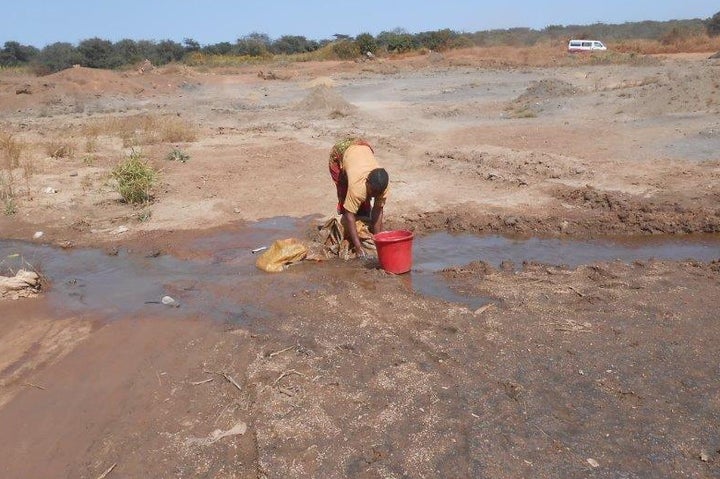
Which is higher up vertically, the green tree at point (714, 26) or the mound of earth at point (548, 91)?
the green tree at point (714, 26)

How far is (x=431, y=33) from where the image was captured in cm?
4919

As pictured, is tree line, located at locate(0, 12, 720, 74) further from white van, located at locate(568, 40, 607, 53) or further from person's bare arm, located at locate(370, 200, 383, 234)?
person's bare arm, located at locate(370, 200, 383, 234)

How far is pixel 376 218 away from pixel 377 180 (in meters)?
0.71

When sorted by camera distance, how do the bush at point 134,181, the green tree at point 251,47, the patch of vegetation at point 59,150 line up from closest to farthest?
1. the bush at point 134,181
2. the patch of vegetation at point 59,150
3. the green tree at point 251,47

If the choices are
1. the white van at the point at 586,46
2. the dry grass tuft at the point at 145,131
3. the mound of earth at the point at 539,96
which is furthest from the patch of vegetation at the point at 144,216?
the white van at the point at 586,46

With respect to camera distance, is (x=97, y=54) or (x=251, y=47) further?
(x=251, y=47)

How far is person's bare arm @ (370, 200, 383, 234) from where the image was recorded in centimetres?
596

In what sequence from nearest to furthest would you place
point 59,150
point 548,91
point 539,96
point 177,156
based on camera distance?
1. point 177,156
2. point 59,150
3. point 539,96
4. point 548,91

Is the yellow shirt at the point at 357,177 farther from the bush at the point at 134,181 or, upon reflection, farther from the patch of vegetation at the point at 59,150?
the patch of vegetation at the point at 59,150

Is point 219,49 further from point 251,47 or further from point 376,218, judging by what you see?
point 376,218

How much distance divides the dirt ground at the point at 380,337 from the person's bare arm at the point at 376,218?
0.40 meters

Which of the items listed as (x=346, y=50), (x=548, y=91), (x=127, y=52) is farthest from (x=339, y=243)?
(x=127, y=52)

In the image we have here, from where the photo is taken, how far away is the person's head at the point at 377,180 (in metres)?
5.43

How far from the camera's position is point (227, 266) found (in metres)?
6.43
